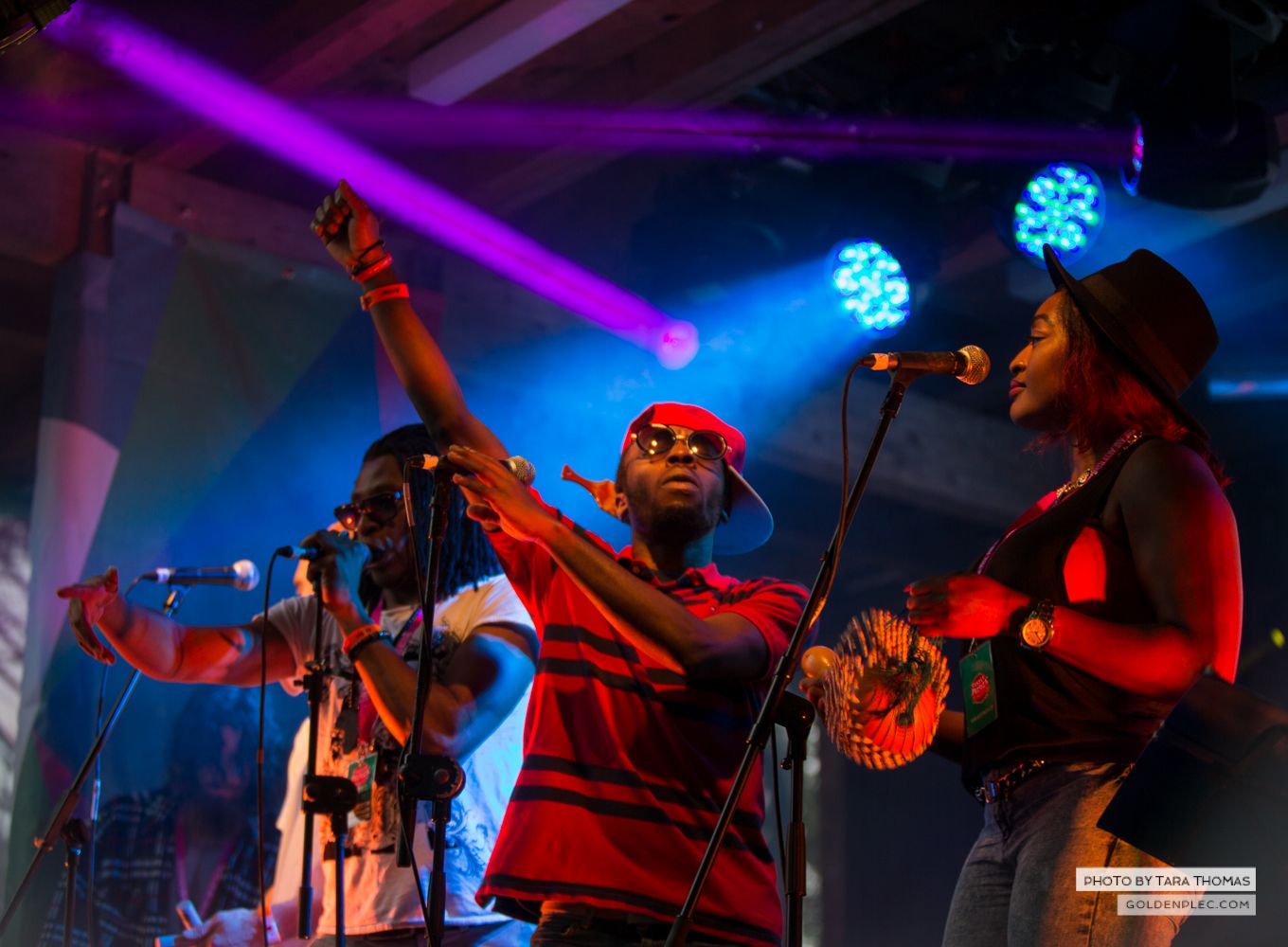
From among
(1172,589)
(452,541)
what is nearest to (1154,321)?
(1172,589)

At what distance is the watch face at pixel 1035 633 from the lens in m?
2.34

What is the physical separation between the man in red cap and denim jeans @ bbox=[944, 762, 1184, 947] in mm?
540

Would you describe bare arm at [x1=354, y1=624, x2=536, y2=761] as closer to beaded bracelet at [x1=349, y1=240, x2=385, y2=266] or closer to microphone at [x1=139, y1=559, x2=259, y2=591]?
microphone at [x1=139, y1=559, x2=259, y2=591]

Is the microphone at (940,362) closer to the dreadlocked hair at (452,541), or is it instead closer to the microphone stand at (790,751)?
the microphone stand at (790,751)

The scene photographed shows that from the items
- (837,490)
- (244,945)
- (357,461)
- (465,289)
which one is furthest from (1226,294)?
(244,945)

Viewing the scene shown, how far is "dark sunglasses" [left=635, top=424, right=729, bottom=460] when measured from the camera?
3.47 m

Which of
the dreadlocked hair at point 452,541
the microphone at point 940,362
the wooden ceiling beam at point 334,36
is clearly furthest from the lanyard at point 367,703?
the wooden ceiling beam at point 334,36

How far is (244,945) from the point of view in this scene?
383 centimetres

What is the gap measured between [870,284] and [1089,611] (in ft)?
12.3

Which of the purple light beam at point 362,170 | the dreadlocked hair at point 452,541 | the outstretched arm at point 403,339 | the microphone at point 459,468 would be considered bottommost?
the microphone at point 459,468

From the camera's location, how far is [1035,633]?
92.7 inches

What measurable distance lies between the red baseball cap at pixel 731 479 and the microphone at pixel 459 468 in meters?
0.64

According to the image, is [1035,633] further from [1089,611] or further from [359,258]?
[359,258]

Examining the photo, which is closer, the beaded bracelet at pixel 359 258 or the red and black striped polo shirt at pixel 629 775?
the red and black striped polo shirt at pixel 629 775
